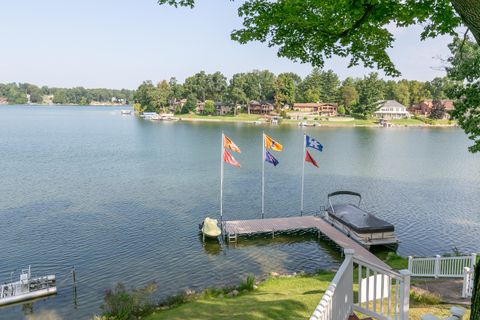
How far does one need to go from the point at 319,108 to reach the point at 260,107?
78.8ft

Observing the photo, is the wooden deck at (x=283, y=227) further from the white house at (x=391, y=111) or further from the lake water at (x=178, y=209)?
the white house at (x=391, y=111)

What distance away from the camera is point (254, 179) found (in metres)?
44.4

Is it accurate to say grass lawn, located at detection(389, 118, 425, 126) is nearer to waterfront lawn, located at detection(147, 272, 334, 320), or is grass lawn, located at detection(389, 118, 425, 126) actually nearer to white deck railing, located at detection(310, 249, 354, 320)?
waterfront lawn, located at detection(147, 272, 334, 320)

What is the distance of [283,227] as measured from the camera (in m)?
28.1

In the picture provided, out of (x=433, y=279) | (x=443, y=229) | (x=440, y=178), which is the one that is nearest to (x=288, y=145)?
(x=440, y=178)

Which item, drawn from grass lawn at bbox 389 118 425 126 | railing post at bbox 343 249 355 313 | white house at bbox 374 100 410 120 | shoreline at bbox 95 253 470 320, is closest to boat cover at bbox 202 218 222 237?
shoreline at bbox 95 253 470 320

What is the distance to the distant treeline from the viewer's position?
150 meters

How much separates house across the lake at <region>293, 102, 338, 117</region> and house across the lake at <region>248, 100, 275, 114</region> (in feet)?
33.5

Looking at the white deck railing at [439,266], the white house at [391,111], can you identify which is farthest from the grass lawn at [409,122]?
the white deck railing at [439,266]

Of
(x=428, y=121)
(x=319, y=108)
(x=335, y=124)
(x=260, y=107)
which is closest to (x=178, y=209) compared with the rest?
(x=335, y=124)

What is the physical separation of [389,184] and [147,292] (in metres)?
34.1

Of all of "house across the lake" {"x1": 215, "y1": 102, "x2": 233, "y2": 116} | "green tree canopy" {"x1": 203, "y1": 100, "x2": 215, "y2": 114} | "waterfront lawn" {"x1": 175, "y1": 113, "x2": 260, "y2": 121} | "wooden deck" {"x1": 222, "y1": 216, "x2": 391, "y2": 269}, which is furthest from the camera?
"house across the lake" {"x1": 215, "y1": 102, "x2": 233, "y2": 116}

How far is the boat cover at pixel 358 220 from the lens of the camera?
25125mm

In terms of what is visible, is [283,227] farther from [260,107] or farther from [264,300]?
[260,107]
